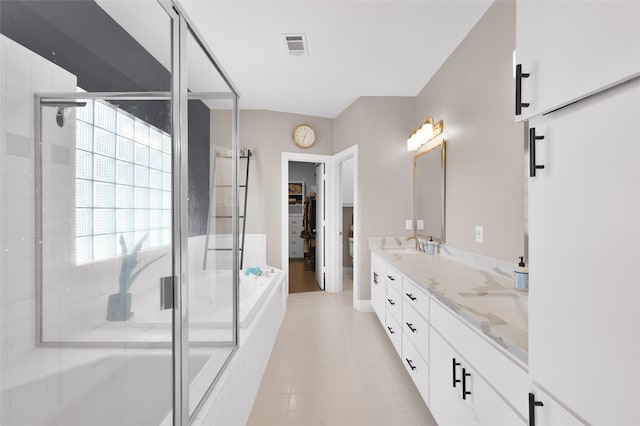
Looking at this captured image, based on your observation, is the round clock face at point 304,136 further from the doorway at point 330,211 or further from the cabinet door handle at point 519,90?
the cabinet door handle at point 519,90

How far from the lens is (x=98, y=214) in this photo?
959mm

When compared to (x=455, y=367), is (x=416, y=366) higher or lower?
lower

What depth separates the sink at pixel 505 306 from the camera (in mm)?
1179

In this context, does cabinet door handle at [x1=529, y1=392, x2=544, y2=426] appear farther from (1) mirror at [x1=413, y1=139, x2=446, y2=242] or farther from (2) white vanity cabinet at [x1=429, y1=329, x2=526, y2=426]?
(1) mirror at [x1=413, y1=139, x2=446, y2=242]

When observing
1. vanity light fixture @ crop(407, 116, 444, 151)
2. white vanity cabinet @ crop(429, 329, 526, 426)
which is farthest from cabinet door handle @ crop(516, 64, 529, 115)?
vanity light fixture @ crop(407, 116, 444, 151)

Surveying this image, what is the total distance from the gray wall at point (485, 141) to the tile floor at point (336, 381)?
1122mm

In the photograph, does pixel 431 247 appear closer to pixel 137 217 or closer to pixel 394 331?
pixel 394 331

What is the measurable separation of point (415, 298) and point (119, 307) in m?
1.59


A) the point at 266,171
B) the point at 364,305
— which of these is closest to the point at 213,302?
the point at 364,305

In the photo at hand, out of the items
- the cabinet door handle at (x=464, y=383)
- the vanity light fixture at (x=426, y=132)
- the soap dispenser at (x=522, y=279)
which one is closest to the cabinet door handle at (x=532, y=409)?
the cabinet door handle at (x=464, y=383)

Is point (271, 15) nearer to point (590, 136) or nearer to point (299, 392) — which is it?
point (590, 136)

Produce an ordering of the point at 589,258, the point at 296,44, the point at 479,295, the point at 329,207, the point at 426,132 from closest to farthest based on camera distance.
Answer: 1. the point at 589,258
2. the point at 479,295
3. the point at 296,44
4. the point at 426,132
5. the point at 329,207

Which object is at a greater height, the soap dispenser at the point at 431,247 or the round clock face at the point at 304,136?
the round clock face at the point at 304,136

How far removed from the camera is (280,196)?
452 cm
